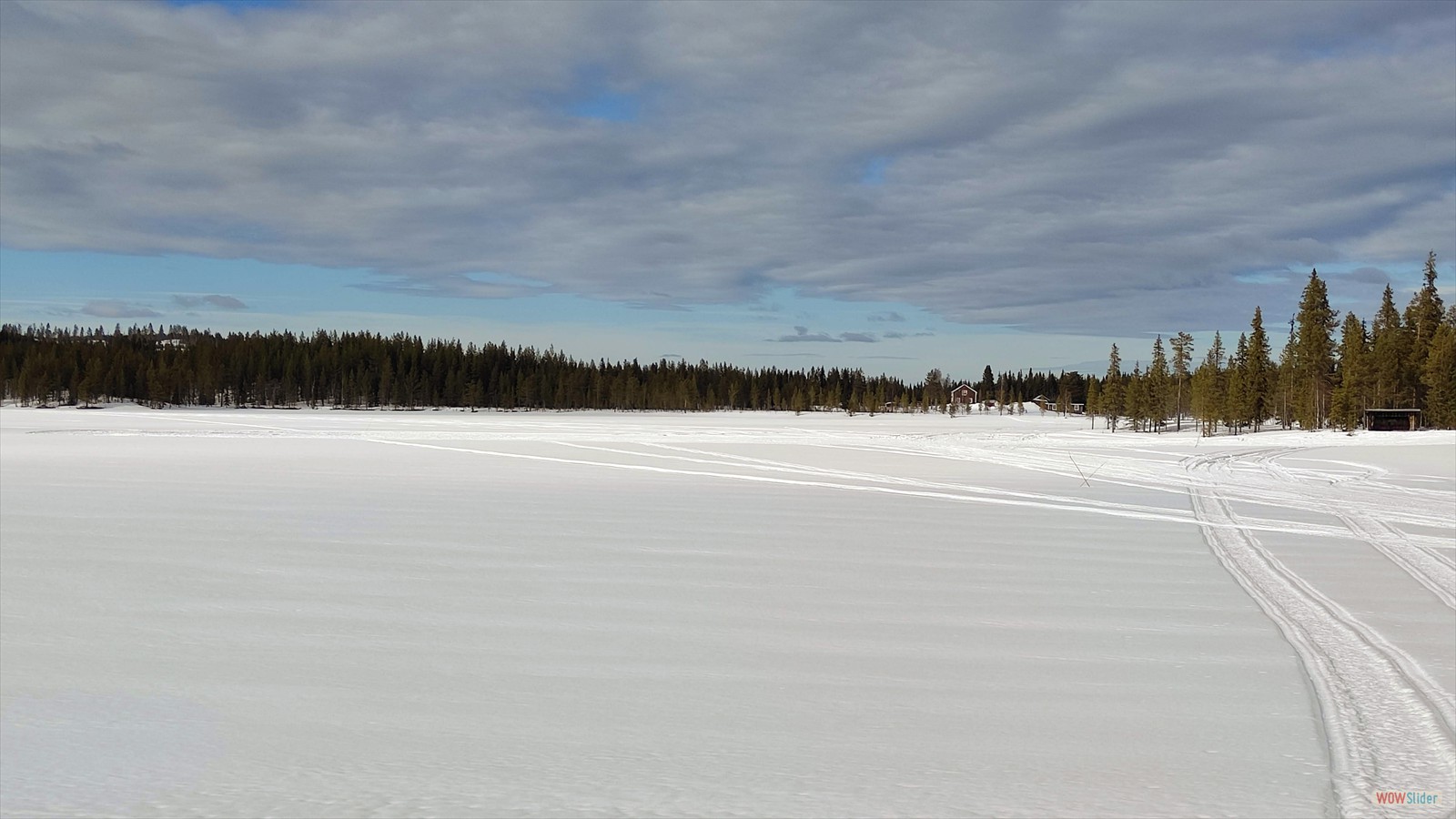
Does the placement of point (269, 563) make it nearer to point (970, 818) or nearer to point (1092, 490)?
point (970, 818)

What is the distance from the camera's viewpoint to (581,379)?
611 feet

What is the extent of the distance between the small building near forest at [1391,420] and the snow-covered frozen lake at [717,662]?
201ft

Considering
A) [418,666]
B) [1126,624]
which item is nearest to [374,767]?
[418,666]

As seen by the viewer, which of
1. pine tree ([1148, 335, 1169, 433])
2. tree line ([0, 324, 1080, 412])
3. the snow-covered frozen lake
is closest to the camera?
the snow-covered frozen lake

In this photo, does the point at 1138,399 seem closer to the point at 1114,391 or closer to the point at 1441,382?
the point at 1114,391

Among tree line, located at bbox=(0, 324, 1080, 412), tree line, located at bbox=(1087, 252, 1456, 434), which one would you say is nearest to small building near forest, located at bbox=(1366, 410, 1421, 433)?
tree line, located at bbox=(1087, 252, 1456, 434)

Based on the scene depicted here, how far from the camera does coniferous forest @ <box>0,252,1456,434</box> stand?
81.1 meters

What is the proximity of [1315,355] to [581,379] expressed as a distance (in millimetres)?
128821

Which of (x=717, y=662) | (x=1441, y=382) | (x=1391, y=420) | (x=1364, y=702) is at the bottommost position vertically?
(x=717, y=662)

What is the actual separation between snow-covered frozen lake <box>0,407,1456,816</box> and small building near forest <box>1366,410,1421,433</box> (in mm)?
61200

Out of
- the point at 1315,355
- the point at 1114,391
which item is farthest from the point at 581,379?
the point at 1315,355

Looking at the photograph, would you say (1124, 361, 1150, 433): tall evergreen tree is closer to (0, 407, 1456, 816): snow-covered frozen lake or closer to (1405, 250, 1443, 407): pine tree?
(1405, 250, 1443, 407): pine tree

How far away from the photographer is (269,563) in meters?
9.91

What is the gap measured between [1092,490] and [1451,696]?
14.5 metres
